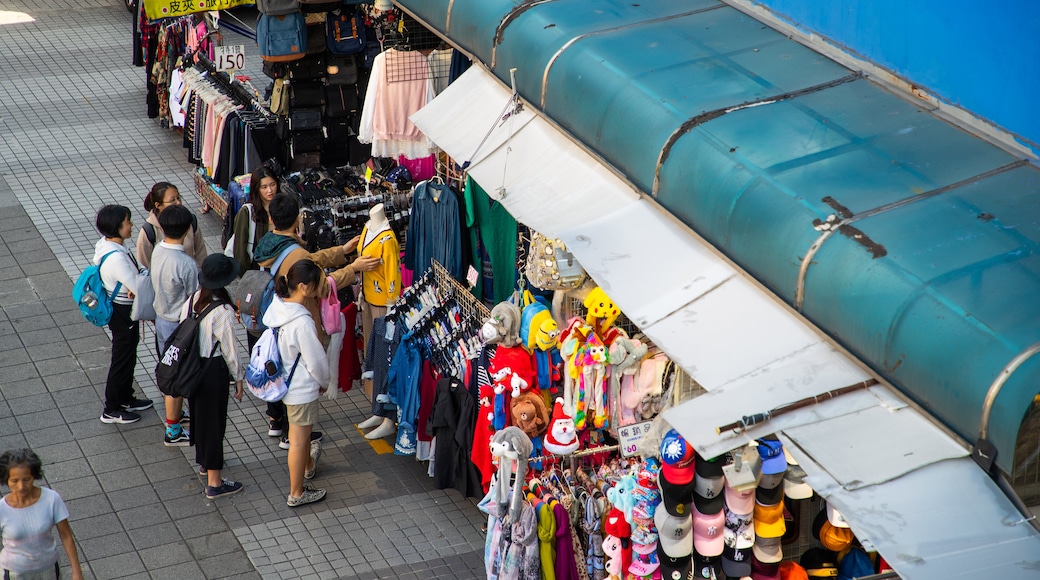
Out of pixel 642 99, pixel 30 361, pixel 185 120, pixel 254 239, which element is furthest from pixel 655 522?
pixel 185 120

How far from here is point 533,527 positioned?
7.21 m

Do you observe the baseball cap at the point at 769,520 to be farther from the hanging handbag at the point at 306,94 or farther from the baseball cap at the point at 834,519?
the hanging handbag at the point at 306,94

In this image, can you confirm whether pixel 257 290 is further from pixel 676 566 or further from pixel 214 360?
pixel 676 566

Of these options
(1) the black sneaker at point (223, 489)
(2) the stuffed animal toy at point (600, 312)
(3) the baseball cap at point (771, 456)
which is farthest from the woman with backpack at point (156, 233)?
(3) the baseball cap at point (771, 456)

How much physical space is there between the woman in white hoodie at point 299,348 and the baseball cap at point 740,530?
3108mm

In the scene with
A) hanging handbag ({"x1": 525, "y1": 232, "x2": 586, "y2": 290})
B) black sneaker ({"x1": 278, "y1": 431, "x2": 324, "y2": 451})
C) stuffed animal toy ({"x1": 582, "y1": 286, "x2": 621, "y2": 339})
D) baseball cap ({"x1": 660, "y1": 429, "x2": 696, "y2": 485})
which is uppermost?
hanging handbag ({"x1": 525, "y1": 232, "x2": 586, "y2": 290})

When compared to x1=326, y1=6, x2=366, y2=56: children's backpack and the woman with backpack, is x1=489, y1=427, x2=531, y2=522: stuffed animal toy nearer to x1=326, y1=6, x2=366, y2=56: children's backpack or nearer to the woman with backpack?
the woman with backpack

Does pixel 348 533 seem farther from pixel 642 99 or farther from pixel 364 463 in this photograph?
pixel 642 99

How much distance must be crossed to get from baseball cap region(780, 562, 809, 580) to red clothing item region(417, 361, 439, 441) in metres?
2.93

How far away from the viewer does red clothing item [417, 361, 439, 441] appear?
8805 mm

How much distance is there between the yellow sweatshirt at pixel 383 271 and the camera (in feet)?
30.8

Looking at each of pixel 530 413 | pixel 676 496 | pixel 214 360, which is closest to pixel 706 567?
pixel 676 496

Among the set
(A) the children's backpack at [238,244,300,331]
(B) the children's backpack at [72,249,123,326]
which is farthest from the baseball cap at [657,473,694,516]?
(B) the children's backpack at [72,249,123,326]

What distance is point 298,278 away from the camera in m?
8.12
